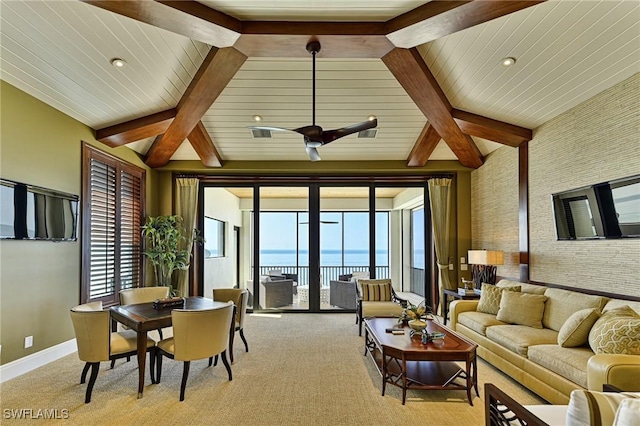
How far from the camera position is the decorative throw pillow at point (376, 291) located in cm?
619

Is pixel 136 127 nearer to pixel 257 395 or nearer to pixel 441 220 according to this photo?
pixel 257 395

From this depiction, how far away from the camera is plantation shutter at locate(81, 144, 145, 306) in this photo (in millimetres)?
5262

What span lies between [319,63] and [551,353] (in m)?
4.05

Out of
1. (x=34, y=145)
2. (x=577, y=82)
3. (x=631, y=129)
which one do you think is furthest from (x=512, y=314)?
(x=34, y=145)

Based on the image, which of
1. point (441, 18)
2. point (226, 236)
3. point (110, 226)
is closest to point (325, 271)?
point (226, 236)

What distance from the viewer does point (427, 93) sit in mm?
4777

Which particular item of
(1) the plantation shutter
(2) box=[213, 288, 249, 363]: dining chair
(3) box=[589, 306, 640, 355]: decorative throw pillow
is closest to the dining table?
(2) box=[213, 288, 249, 363]: dining chair

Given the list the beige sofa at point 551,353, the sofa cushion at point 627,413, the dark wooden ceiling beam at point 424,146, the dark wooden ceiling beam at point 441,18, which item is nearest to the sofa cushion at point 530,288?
the beige sofa at point 551,353

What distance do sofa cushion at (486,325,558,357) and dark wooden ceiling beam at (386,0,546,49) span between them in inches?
120

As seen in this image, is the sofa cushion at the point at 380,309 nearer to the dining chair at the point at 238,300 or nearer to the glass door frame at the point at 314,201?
the glass door frame at the point at 314,201

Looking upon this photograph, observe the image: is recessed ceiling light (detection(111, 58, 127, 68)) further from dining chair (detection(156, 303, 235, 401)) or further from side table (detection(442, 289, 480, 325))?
side table (detection(442, 289, 480, 325))

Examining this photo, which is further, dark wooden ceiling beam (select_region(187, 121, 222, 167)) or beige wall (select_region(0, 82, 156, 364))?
dark wooden ceiling beam (select_region(187, 121, 222, 167))

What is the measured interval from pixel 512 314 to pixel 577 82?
2.69 m

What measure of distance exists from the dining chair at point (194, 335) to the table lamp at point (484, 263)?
425 cm
